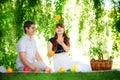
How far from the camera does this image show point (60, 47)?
5.41 m

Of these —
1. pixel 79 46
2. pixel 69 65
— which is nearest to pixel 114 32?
pixel 79 46

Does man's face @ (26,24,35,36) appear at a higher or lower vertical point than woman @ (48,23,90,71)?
higher

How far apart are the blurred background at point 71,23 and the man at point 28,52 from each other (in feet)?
9.90

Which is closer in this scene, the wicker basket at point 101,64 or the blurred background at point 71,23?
the wicker basket at point 101,64

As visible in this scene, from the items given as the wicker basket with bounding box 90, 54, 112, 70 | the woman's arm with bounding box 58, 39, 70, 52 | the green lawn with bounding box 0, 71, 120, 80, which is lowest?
the green lawn with bounding box 0, 71, 120, 80

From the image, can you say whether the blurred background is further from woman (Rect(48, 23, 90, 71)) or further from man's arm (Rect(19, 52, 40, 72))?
man's arm (Rect(19, 52, 40, 72))

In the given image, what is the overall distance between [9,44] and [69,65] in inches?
137

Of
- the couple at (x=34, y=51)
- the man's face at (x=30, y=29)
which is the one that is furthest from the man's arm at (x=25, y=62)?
the man's face at (x=30, y=29)

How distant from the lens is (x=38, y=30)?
818 cm

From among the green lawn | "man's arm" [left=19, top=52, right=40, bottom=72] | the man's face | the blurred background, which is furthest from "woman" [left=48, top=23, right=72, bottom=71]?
the blurred background

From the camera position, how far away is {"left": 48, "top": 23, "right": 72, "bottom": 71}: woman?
5.14m


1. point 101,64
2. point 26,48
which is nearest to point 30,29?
point 26,48

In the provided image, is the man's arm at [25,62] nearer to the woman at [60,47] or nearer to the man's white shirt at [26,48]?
the man's white shirt at [26,48]

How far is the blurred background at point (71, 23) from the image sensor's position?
26.6 feet
